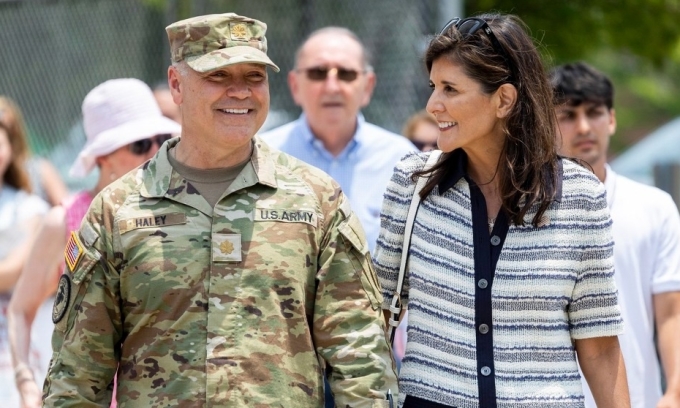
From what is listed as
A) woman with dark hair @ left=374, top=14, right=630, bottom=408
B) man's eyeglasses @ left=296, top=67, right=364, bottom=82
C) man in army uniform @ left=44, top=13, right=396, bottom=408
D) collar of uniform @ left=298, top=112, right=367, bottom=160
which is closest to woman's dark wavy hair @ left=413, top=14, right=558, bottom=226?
woman with dark hair @ left=374, top=14, right=630, bottom=408

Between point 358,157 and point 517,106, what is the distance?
2.21 metres

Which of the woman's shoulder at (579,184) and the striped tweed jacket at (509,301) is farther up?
the woman's shoulder at (579,184)

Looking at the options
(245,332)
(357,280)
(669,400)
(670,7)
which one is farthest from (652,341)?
(670,7)

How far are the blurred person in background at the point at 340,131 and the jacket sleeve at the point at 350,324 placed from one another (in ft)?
6.96

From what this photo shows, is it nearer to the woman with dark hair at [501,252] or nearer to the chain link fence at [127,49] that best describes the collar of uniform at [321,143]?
the woman with dark hair at [501,252]

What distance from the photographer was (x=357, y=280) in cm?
342

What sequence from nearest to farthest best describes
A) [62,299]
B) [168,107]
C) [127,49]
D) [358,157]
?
[62,299]
[358,157]
[168,107]
[127,49]

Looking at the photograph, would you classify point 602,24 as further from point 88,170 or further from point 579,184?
point 579,184

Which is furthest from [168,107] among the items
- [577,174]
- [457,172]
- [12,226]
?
[577,174]

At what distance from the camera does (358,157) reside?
5.76m

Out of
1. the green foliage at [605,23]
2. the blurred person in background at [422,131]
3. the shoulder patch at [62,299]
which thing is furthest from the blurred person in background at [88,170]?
the green foliage at [605,23]

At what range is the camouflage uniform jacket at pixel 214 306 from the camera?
10.9 feet

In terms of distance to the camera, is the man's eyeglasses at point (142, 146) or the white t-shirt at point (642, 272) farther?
the man's eyeglasses at point (142, 146)

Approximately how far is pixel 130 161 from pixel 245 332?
5.69 feet
